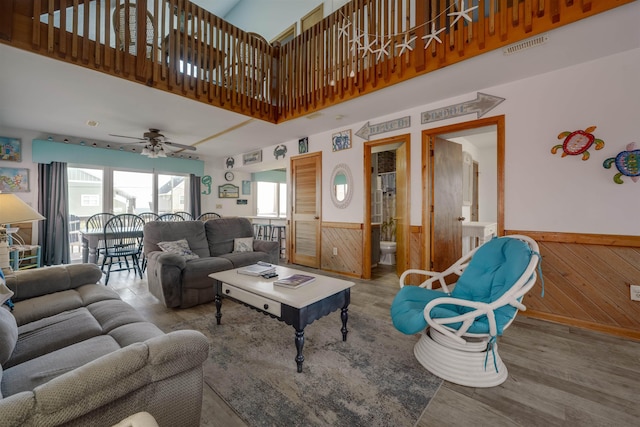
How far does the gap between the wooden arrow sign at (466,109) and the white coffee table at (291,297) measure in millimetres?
2452

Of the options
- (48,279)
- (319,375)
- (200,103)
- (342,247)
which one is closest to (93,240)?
(48,279)

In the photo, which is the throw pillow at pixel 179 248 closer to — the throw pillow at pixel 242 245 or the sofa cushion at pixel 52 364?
the throw pillow at pixel 242 245

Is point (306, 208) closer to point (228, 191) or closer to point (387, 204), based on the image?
point (387, 204)

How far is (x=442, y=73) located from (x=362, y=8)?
1.31 metres

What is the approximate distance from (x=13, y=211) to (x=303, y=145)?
12.4ft

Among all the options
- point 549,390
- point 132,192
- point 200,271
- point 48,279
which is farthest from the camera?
point 132,192

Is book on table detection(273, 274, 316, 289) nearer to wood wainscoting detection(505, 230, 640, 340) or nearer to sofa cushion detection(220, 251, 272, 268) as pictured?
sofa cushion detection(220, 251, 272, 268)

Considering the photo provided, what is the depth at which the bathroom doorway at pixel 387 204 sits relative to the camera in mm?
3689

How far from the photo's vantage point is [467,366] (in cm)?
171

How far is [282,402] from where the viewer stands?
1.54m

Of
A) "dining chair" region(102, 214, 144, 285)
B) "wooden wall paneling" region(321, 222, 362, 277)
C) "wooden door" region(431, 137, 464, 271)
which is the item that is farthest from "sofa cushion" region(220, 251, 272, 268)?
"wooden door" region(431, 137, 464, 271)

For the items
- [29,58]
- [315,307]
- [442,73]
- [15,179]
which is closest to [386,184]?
[442,73]

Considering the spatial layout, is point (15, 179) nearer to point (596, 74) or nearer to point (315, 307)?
point (315, 307)

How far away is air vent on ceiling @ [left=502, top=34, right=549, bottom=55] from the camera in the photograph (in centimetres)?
217
